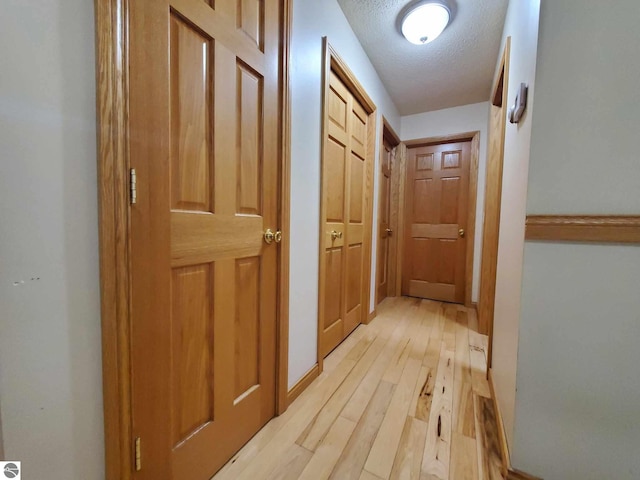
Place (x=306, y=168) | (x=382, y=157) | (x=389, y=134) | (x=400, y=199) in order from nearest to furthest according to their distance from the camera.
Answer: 1. (x=306, y=168)
2. (x=382, y=157)
3. (x=389, y=134)
4. (x=400, y=199)

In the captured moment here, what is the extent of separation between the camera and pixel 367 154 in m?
2.35

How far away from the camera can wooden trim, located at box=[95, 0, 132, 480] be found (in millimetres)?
578

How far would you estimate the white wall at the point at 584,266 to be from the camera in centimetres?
76

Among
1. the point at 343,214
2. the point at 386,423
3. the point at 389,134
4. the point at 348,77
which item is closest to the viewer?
the point at 386,423

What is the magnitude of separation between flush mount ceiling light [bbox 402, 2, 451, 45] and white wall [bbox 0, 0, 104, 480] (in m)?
1.83

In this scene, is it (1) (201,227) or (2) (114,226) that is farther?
(1) (201,227)

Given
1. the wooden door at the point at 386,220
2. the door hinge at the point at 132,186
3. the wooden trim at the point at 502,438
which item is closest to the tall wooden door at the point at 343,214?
the wooden door at the point at 386,220

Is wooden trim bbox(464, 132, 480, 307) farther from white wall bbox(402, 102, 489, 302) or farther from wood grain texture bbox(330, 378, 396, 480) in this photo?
wood grain texture bbox(330, 378, 396, 480)

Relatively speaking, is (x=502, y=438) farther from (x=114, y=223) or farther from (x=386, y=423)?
(x=114, y=223)

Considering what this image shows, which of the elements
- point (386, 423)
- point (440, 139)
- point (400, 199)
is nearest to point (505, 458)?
point (386, 423)

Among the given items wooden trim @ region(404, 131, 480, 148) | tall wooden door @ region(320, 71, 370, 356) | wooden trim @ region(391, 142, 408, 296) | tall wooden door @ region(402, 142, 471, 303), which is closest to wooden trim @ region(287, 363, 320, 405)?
tall wooden door @ region(320, 71, 370, 356)

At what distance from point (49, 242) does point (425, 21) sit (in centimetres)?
223

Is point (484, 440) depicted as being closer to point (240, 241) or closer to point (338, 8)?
point (240, 241)

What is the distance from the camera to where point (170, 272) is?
0.74 meters
